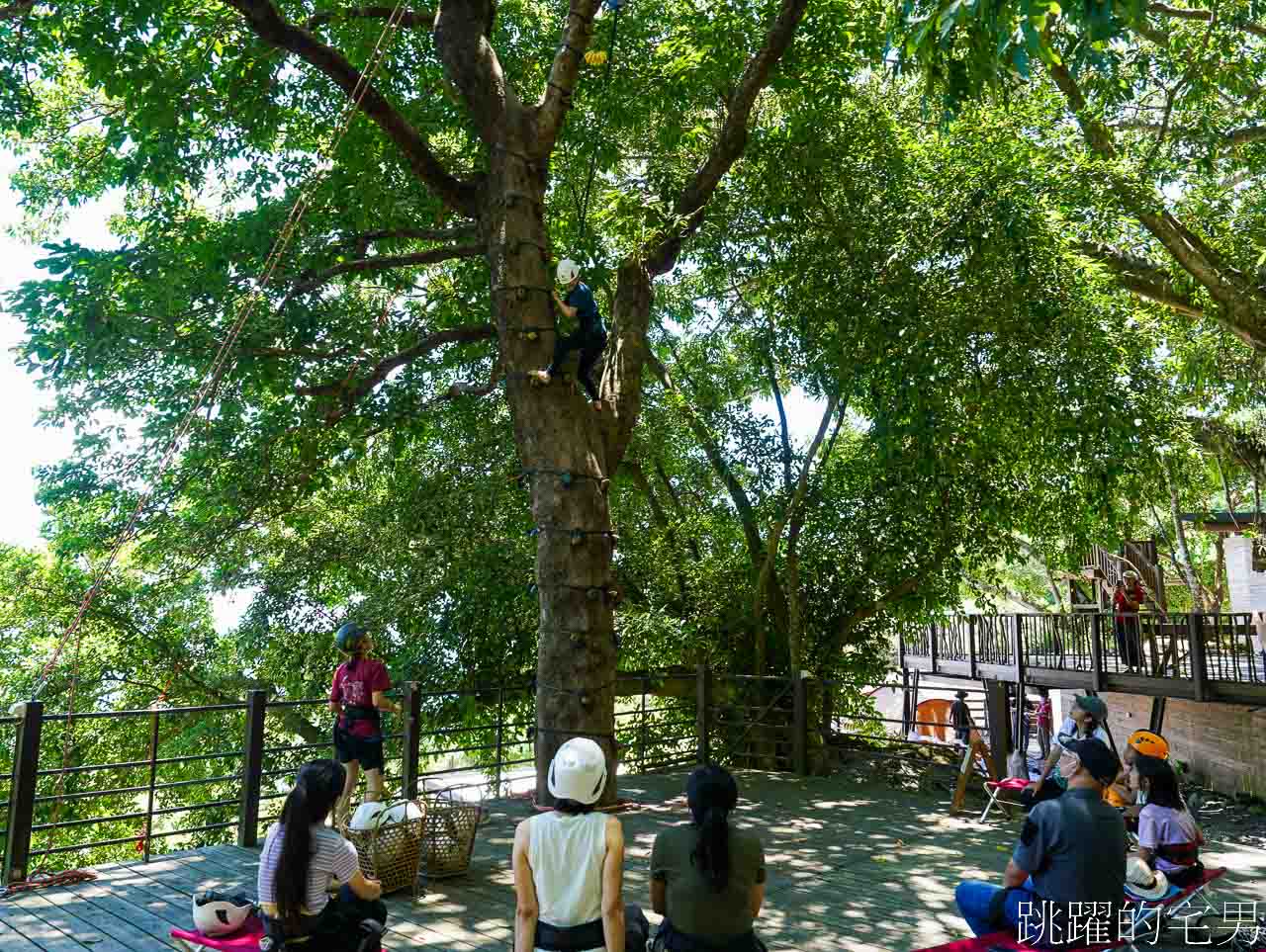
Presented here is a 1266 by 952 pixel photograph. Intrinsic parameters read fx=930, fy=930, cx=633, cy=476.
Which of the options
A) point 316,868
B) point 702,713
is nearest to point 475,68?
point 316,868

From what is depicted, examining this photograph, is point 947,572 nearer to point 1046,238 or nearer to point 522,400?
point 1046,238

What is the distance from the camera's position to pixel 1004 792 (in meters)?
9.66

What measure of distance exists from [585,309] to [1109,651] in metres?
12.8

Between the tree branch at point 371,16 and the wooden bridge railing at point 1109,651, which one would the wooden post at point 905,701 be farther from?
the tree branch at point 371,16

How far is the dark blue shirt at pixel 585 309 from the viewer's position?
7.16m

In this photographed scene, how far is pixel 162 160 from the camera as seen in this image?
8.48 metres

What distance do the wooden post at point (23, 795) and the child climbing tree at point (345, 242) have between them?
296cm

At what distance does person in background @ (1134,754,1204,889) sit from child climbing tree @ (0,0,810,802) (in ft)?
11.4

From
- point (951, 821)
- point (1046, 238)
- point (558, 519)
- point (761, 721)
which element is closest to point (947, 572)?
point (761, 721)

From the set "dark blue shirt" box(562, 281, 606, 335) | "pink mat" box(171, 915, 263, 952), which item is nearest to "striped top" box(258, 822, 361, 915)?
"pink mat" box(171, 915, 263, 952)

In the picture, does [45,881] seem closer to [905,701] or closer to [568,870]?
[568,870]

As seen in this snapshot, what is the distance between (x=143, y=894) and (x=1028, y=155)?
9474 mm

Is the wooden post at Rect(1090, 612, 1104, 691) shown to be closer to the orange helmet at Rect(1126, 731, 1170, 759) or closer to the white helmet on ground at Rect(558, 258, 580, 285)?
the orange helmet at Rect(1126, 731, 1170, 759)

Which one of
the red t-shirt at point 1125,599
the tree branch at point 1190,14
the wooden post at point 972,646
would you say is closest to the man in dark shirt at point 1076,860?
the tree branch at point 1190,14
